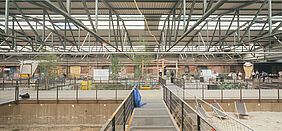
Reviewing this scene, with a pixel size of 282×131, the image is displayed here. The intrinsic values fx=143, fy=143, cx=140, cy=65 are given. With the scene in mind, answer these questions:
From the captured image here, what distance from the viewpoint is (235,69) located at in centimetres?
2600

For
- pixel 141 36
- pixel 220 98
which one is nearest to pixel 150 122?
pixel 220 98

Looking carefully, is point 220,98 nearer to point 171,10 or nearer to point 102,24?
point 171,10

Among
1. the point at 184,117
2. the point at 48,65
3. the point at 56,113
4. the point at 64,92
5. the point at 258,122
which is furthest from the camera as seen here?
the point at 48,65

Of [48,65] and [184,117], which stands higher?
[48,65]

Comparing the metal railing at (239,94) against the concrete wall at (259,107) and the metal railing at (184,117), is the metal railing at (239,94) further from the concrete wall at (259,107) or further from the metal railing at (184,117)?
the metal railing at (184,117)

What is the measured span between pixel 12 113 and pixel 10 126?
90 centimetres

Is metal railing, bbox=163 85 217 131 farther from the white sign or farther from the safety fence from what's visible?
the white sign

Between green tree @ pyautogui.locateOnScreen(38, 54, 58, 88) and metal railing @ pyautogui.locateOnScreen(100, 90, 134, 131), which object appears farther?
green tree @ pyautogui.locateOnScreen(38, 54, 58, 88)

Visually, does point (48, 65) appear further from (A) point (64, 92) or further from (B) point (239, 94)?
(B) point (239, 94)

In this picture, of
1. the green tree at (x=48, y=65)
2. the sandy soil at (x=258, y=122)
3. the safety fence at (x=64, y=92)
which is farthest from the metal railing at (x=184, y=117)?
the green tree at (x=48, y=65)

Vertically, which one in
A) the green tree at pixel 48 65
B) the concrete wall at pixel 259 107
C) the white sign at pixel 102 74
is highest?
the green tree at pixel 48 65

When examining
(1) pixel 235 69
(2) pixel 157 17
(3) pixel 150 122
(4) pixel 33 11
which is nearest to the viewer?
(3) pixel 150 122

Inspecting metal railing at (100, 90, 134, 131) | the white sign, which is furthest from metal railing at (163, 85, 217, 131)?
the white sign

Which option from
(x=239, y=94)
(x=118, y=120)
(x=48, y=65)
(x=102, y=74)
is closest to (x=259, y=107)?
(x=239, y=94)
